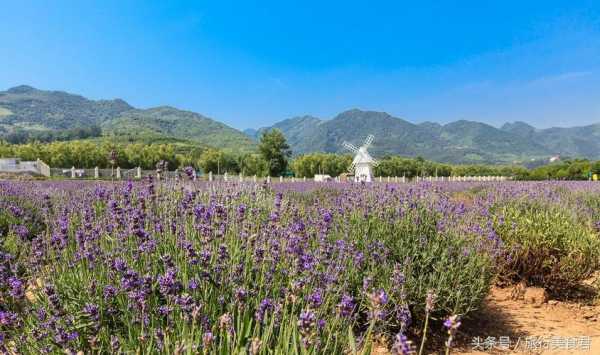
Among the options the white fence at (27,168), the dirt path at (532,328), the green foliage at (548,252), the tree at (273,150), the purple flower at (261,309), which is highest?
the tree at (273,150)

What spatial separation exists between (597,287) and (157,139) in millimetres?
166850

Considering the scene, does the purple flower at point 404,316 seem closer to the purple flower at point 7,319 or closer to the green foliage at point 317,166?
the purple flower at point 7,319

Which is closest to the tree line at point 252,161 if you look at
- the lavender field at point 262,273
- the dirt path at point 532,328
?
the dirt path at point 532,328

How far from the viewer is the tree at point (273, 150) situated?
2281 inches

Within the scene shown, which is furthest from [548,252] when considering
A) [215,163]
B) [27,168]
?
[215,163]

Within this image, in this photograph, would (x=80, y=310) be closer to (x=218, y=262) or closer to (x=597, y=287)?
(x=218, y=262)

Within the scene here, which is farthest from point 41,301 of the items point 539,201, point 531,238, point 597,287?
point 539,201

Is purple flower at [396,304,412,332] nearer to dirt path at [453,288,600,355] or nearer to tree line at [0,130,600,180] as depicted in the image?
dirt path at [453,288,600,355]

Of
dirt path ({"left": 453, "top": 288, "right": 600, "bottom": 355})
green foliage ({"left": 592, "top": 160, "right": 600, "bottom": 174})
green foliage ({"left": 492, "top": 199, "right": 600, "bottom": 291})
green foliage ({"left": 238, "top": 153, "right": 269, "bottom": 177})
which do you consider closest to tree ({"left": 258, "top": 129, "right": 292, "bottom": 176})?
green foliage ({"left": 238, "top": 153, "right": 269, "bottom": 177})

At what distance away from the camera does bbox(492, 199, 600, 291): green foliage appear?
500cm

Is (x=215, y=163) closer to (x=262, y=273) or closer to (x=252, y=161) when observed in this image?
(x=252, y=161)

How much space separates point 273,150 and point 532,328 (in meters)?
54.6

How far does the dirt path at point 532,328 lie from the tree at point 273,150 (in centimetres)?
5321

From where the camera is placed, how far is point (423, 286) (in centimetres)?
360
